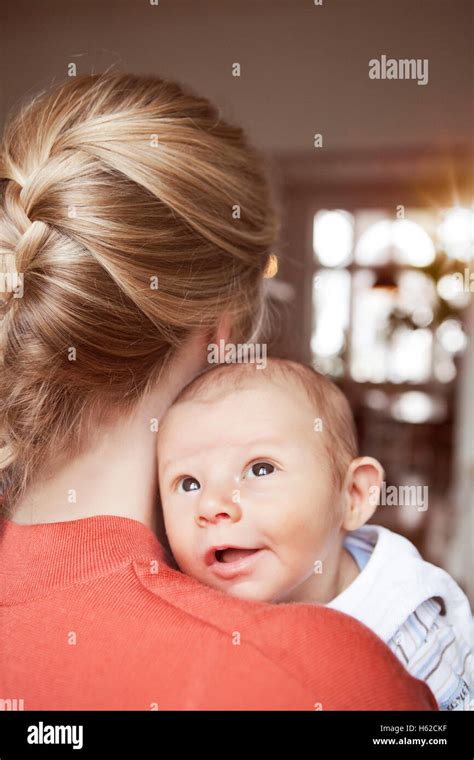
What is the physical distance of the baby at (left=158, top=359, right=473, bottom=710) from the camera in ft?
1.84

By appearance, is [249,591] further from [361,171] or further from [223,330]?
[361,171]

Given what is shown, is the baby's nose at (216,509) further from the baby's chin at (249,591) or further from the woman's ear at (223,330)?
the woman's ear at (223,330)

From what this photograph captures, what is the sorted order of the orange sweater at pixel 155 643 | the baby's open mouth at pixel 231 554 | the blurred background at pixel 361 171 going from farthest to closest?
the blurred background at pixel 361 171, the baby's open mouth at pixel 231 554, the orange sweater at pixel 155 643

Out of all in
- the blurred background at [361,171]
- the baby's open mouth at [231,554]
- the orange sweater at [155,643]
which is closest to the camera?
the orange sweater at [155,643]

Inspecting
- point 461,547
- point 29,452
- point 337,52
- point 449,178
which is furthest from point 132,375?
point 449,178

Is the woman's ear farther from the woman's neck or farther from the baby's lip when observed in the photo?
the baby's lip

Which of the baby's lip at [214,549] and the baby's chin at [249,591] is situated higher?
the baby's lip at [214,549]

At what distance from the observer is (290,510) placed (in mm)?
561

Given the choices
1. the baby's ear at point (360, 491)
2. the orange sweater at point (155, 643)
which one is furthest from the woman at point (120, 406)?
the baby's ear at point (360, 491)

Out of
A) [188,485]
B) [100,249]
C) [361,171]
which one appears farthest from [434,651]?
[361,171]

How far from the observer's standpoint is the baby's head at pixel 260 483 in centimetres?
56

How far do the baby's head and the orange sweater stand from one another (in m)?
0.04
